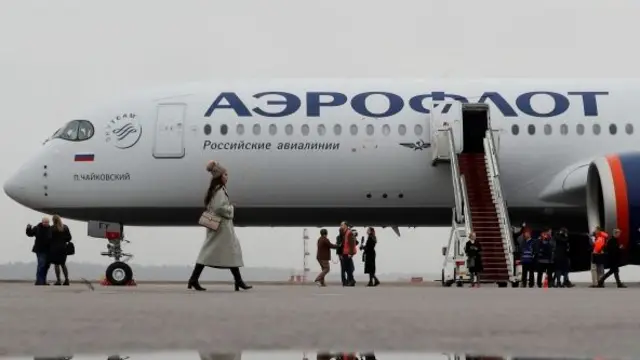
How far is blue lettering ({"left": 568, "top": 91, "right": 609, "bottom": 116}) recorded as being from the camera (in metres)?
22.4

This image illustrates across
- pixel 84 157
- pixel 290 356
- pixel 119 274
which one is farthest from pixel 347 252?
pixel 290 356

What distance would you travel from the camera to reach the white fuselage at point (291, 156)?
21.8 m

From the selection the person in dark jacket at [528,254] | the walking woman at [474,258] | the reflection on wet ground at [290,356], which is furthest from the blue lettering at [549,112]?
the reflection on wet ground at [290,356]

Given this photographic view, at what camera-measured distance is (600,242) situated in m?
19.3

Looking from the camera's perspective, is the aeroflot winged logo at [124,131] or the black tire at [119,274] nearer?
the black tire at [119,274]

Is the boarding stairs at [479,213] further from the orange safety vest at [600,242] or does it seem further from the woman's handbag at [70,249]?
the woman's handbag at [70,249]

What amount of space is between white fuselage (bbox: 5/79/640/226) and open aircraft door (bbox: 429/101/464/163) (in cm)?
21

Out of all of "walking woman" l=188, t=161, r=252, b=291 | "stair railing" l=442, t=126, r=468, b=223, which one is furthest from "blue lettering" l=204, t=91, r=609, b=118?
"walking woman" l=188, t=161, r=252, b=291

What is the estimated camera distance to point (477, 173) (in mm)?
21828

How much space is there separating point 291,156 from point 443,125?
9.82 feet

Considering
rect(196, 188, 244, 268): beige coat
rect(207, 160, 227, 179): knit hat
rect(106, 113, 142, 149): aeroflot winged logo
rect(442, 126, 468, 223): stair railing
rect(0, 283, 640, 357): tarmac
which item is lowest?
rect(0, 283, 640, 357): tarmac

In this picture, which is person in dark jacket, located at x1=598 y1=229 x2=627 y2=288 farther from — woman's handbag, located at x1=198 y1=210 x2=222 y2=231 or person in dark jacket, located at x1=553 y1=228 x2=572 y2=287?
woman's handbag, located at x1=198 y1=210 x2=222 y2=231

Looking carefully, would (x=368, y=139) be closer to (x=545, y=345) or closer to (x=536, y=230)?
(x=536, y=230)

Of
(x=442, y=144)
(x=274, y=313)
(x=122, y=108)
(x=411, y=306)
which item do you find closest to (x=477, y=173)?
(x=442, y=144)
